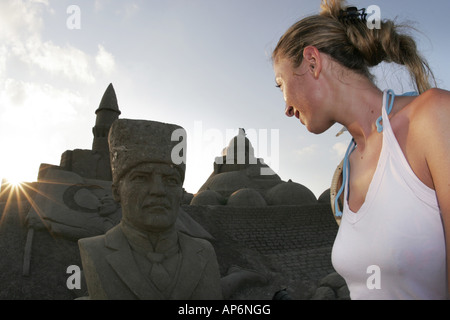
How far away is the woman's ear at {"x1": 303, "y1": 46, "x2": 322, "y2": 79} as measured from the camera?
142 cm

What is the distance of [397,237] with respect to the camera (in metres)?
1.06

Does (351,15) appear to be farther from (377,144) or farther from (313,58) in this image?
(377,144)

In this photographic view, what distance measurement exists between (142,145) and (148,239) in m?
0.91

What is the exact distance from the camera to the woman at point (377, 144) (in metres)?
1.00

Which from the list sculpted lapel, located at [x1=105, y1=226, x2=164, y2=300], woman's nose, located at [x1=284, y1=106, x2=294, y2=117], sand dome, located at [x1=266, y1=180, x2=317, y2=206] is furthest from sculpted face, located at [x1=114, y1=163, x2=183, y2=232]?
sand dome, located at [x1=266, y1=180, x2=317, y2=206]

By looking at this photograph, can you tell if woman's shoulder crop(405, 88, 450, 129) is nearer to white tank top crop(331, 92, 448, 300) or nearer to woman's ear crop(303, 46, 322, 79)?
white tank top crop(331, 92, 448, 300)

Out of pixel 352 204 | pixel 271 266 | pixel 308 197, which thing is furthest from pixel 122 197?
pixel 308 197

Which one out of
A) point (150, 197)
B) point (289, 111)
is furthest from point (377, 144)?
point (150, 197)

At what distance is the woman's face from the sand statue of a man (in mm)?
1998

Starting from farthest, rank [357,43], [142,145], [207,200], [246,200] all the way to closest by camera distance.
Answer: [207,200] → [246,200] → [142,145] → [357,43]

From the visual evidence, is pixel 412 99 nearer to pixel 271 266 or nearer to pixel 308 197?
pixel 271 266

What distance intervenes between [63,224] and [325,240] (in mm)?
8832

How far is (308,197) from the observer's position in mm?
16891

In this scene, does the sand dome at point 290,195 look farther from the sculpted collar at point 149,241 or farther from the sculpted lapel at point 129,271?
the sculpted lapel at point 129,271
